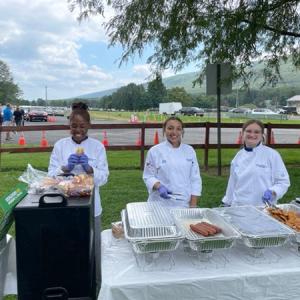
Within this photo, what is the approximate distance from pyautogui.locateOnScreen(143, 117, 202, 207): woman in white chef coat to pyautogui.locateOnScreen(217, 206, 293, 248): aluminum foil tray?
0.79 metres

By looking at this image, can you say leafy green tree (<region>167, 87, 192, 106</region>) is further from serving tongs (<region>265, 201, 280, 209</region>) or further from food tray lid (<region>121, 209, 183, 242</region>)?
food tray lid (<region>121, 209, 183, 242</region>)

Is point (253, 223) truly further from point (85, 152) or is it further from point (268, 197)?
point (85, 152)

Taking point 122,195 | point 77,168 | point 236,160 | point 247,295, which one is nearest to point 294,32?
point 122,195

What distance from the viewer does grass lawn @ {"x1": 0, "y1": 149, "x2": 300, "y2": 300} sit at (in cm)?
667

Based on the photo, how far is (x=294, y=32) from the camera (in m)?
7.96

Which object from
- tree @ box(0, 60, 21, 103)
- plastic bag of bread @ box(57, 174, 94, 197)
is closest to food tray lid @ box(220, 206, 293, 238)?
plastic bag of bread @ box(57, 174, 94, 197)

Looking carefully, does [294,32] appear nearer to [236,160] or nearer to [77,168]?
[236,160]

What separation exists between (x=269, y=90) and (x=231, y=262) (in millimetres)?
6526

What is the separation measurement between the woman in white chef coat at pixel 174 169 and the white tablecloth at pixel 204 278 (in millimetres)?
1121

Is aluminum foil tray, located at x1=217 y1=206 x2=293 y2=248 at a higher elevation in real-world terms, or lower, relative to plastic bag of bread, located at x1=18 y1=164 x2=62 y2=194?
lower

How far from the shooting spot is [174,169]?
3.25 m

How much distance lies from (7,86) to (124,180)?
306 feet

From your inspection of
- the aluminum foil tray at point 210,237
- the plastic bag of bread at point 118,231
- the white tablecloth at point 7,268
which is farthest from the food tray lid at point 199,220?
the white tablecloth at point 7,268

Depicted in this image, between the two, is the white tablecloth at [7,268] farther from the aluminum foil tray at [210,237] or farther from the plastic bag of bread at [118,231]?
the aluminum foil tray at [210,237]
